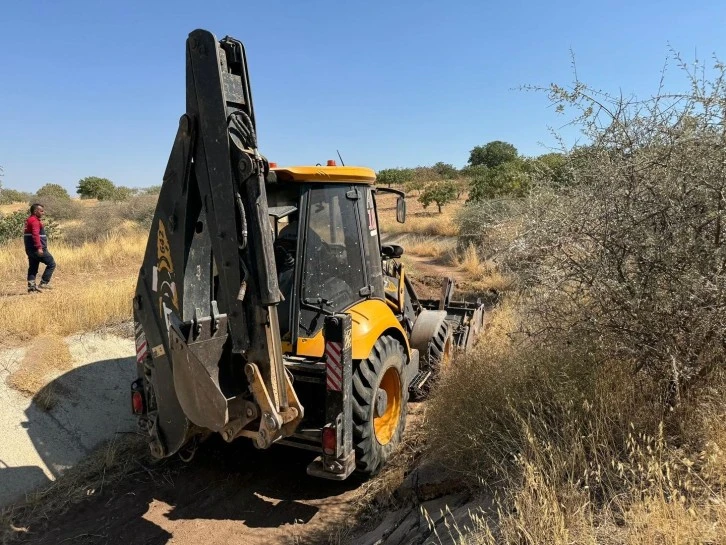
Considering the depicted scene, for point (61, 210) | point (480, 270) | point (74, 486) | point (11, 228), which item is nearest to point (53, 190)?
point (61, 210)

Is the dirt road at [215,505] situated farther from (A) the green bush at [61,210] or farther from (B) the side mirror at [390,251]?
(A) the green bush at [61,210]

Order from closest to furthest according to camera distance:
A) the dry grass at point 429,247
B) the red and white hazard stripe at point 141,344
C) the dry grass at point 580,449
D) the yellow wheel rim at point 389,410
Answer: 1. the dry grass at point 580,449
2. the red and white hazard stripe at point 141,344
3. the yellow wheel rim at point 389,410
4. the dry grass at point 429,247

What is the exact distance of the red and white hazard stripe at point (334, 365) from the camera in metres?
3.48

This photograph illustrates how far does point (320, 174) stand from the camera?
409cm

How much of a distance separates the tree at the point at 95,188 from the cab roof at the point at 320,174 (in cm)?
3470

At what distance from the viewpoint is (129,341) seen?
254 inches

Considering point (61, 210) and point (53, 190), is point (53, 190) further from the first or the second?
point (61, 210)

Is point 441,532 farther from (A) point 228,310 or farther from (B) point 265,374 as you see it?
(A) point 228,310

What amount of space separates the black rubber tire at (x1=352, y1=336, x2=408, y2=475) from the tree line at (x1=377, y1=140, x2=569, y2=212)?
6.82 feet

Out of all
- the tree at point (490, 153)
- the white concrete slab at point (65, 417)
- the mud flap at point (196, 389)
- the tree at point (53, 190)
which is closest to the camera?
the mud flap at point (196, 389)

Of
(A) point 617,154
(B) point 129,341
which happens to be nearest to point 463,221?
(B) point 129,341

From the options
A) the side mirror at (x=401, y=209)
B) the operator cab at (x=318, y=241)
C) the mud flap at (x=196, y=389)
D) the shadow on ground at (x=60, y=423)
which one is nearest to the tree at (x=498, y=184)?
the side mirror at (x=401, y=209)

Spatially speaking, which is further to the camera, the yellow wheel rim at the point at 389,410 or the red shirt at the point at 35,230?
the red shirt at the point at 35,230

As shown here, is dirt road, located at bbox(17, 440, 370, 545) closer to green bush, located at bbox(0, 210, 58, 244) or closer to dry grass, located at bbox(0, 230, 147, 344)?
dry grass, located at bbox(0, 230, 147, 344)
